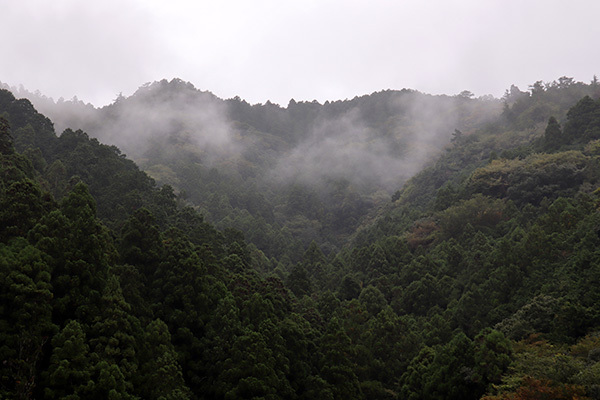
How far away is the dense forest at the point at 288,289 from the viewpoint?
690 inches

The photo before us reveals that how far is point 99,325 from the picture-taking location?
711 inches

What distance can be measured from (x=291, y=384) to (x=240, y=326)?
3.55 meters

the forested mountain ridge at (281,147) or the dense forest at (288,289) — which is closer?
the dense forest at (288,289)

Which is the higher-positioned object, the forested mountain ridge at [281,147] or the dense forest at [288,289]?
the forested mountain ridge at [281,147]

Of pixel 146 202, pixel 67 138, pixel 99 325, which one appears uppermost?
pixel 67 138

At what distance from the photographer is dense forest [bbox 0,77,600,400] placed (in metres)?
17.5

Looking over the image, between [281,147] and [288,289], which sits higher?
[281,147]

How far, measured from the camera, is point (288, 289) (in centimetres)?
3312

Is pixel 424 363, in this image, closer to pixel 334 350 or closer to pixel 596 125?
pixel 334 350

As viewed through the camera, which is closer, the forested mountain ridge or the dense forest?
the dense forest

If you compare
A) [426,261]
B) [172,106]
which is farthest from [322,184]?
[426,261]

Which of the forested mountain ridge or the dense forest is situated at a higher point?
the forested mountain ridge

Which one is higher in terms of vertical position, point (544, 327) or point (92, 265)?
point (92, 265)

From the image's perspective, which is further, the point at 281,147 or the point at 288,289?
the point at 281,147
